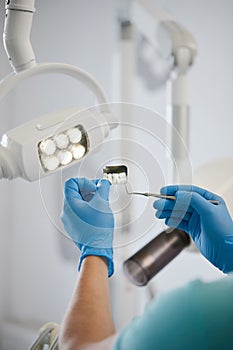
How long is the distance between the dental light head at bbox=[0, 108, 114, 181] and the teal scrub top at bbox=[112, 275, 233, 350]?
0.37 meters

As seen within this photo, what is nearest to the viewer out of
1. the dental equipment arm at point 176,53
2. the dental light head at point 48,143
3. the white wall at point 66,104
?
the dental light head at point 48,143

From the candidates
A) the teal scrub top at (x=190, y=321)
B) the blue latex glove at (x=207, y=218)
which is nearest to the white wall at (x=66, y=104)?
the blue latex glove at (x=207, y=218)

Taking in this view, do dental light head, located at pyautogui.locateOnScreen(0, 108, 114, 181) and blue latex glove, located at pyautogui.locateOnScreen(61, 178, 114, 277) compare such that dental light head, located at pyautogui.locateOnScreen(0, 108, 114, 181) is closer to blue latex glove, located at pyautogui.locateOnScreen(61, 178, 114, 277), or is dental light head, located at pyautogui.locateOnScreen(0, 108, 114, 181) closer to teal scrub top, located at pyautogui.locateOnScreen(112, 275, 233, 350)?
blue latex glove, located at pyautogui.locateOnScreen(61, 178, 114, 277)

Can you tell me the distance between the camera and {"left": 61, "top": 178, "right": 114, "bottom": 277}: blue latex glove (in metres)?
1.08

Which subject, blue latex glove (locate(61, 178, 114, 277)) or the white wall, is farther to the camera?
the white wall

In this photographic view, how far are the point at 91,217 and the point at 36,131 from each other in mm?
203

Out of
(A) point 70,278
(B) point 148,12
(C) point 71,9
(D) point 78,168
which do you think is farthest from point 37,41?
(D) point 78,168

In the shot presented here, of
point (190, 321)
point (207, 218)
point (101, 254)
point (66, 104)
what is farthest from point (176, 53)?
point (190, 321)

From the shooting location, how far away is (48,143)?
102 centimetres

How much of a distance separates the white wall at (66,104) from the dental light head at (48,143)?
2.83 ft

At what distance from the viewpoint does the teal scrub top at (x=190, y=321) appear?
734mm

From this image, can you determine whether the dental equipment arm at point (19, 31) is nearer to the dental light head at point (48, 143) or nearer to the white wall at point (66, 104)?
the dental light head at point (48, 143)

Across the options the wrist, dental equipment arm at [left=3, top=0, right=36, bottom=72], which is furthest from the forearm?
dental equipment arm at [left=3, top=0, right=36, bottom=72]

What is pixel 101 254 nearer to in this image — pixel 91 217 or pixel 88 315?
pixel 91 217
